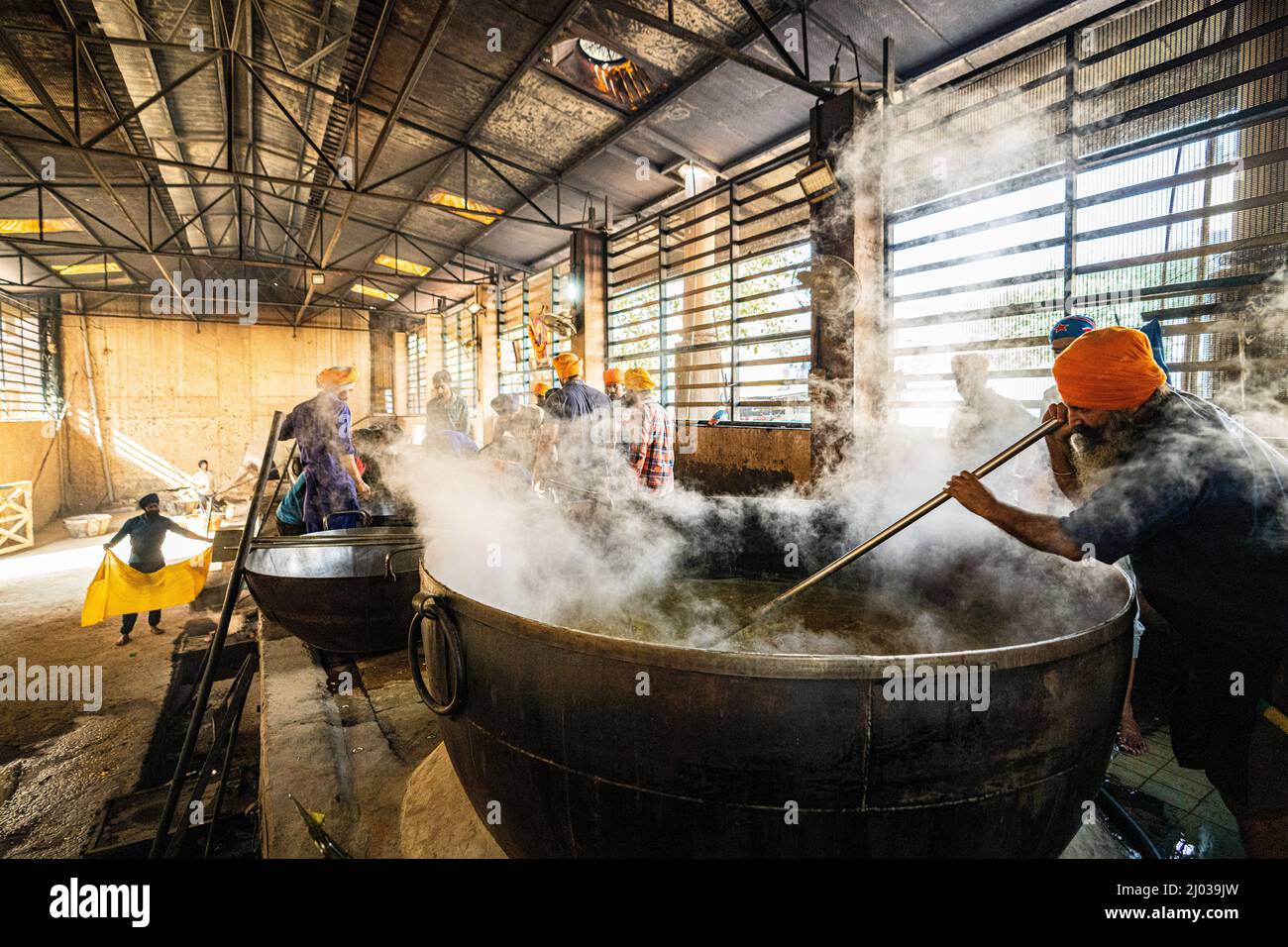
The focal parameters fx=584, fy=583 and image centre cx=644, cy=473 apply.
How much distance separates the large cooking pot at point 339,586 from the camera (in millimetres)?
3984

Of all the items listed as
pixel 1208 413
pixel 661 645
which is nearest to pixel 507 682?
pixel 661 645

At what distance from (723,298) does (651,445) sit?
368 centimetres

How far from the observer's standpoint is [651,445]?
6.00 metres

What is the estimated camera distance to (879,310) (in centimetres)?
591

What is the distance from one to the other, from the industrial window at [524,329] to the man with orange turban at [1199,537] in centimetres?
1085

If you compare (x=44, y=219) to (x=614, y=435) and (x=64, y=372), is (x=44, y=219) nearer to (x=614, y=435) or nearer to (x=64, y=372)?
(x=64, y=372)

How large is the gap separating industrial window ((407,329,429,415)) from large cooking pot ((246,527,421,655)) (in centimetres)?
1503

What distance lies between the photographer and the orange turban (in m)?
1.95

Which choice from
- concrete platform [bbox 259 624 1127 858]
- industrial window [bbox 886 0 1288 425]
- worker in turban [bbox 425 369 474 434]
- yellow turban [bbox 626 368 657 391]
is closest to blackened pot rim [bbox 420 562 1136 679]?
concrete platform [bbox 259 624 1127 858]

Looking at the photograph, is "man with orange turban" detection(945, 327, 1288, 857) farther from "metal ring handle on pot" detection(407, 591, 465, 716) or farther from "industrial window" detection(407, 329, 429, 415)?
"industrial window" detection(407, 329, 429, 415)

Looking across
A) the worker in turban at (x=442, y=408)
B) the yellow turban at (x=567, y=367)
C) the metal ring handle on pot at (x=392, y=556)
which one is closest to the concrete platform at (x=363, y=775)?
the metal ring handle on pot at (x=392, y=556)

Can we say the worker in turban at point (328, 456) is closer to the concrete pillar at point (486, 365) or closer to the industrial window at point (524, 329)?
the industrial window at point (524, 329)

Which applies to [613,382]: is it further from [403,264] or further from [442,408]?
[403,264]

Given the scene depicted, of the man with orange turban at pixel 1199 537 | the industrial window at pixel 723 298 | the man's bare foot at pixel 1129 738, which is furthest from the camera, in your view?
the industrial window at pixel 723 298
